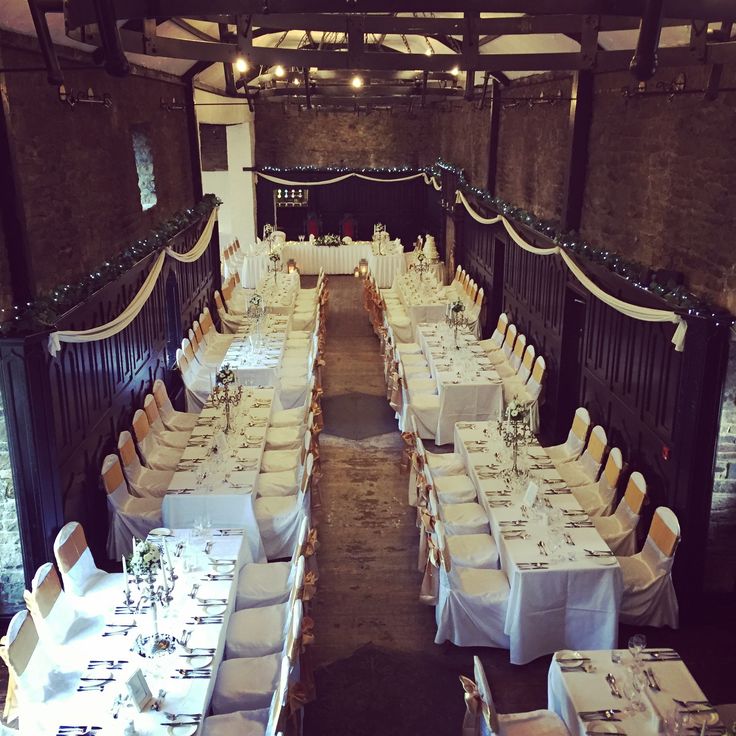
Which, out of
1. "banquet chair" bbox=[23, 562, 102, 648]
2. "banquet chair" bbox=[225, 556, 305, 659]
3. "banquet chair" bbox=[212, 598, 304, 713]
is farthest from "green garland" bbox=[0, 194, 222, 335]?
"banquet chair" bbox=[212, 598, 304, 713]

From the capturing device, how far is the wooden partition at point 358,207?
23.4m

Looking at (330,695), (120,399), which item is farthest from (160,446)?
(330,695)

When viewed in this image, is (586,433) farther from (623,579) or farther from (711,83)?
(711,83)

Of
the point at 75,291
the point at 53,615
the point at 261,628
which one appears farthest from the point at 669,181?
the point at 53,615

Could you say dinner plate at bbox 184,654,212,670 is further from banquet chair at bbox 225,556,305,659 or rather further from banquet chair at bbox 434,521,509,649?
banquet chair at bbox 434,521,509,649

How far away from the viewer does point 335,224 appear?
23.8 metres

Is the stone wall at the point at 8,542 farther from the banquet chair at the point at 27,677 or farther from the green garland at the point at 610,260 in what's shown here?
the green garland at the point at 610,260

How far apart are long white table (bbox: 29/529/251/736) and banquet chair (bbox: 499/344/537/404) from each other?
543 centimetres

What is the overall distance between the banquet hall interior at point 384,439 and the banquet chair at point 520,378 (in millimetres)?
42

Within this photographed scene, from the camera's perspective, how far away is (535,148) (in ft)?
39.5

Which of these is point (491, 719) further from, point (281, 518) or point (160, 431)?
point (160, 431)

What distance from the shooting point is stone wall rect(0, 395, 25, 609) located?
657 cm

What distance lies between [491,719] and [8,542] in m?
4.33

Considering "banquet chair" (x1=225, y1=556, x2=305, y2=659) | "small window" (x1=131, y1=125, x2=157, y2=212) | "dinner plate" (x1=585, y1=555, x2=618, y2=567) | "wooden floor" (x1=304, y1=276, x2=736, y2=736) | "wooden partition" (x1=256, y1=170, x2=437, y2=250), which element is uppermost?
"small window" (x1=131, y1=125, x2=157, y2=212)
